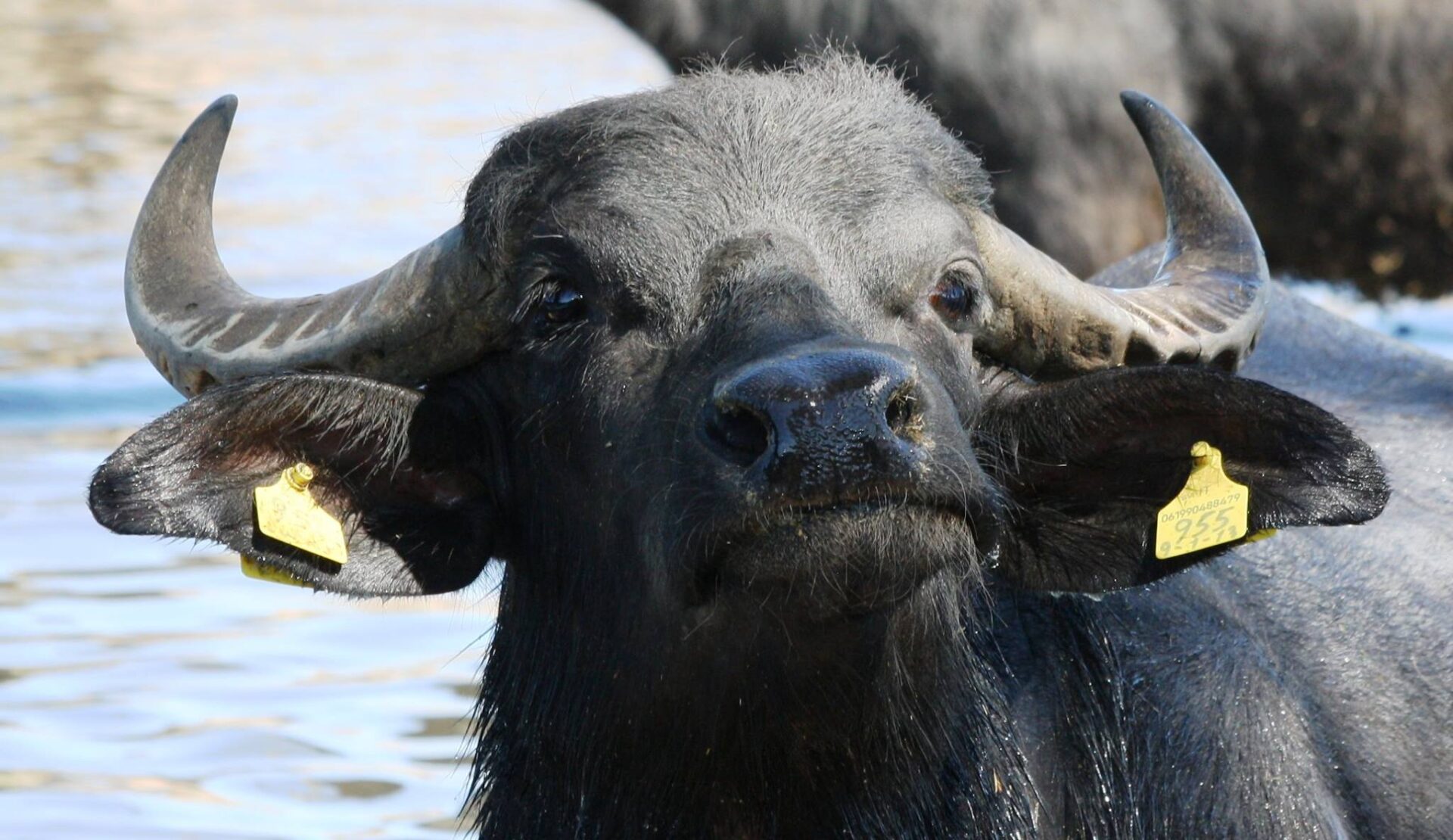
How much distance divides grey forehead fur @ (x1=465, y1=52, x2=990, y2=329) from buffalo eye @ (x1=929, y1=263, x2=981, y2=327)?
0.57 ft

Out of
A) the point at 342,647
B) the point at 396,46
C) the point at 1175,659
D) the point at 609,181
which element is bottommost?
the point at 396,46

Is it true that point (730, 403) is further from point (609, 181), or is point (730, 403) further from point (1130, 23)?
point (1130, 23)

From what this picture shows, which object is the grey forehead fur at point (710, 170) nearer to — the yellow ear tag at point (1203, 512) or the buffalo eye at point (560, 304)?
the buffalo eye at point (560, 304)

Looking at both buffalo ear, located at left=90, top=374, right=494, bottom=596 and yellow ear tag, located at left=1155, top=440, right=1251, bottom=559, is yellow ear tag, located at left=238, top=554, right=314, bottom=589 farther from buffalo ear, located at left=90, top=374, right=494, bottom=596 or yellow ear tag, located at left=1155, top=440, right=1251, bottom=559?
yellow ear tag, located at left=1155, top=440, right=1251, bottom=559

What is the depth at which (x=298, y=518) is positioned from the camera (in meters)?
4.38

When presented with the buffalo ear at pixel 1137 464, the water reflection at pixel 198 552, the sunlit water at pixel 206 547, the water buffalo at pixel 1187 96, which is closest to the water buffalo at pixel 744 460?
the buffalo ear at pixel 1137 464

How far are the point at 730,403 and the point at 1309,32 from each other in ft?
24.1

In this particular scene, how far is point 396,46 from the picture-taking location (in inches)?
1011

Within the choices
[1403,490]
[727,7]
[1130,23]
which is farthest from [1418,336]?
[1403,490]

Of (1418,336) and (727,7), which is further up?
(727,7)

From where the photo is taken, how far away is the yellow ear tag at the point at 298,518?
171 inches

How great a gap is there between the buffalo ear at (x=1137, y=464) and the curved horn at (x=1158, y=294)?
0.15 meters

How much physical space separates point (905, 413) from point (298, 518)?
1370mm

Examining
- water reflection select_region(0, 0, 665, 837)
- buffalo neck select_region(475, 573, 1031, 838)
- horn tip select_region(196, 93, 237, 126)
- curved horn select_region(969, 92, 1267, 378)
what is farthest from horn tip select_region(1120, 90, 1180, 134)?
horn tip select_region(196, 93, 237, 126)
